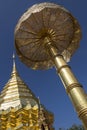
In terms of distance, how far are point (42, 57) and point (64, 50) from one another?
0.74 metres

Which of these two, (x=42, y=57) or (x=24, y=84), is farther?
(x=24, y=84)

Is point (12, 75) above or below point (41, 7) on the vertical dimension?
above

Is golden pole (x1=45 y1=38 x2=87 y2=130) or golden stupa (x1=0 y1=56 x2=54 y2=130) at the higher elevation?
golden stupa (x1=0 y1=56 x2=54 y2=130)

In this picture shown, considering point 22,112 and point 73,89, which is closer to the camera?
point 73,89

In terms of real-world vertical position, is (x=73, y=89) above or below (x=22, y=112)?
below

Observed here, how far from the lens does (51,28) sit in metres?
7.66

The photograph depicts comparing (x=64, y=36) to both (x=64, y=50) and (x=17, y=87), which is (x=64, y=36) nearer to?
(x=64, y=50)

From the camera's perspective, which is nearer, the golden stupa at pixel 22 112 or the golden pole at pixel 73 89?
the golden pole at pixel 73 89

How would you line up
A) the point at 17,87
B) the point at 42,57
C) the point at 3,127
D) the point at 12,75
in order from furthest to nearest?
the point at 12,75, the point at 17,87, the point at 3,127, the point at 42,57

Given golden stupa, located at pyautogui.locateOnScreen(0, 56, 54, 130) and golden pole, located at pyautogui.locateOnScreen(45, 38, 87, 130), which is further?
golden stupa, located at pyautogui.locateOnScreen(0, 56, 54, 130)

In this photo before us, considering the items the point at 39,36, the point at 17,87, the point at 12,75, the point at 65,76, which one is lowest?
the point at 65,76

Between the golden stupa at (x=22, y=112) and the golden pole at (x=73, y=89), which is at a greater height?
the golden stupa at (x=22, y=112)

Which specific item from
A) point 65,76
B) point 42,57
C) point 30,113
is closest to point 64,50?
point 42,57

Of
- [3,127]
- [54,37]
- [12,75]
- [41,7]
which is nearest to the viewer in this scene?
[41,7]
